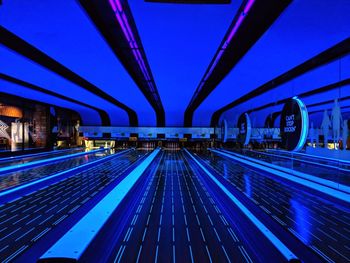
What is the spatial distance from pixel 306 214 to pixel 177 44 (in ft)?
12.5

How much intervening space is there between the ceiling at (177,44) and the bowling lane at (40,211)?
2816 mm

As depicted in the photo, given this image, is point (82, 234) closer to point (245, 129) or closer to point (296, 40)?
point (296, 40)

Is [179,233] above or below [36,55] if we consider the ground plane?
below

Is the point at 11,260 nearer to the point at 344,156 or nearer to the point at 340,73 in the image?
the point at 340,73

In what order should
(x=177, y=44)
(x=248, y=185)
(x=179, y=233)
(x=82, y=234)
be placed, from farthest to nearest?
(x=248, y=185) < (x=177, y=44) < (x=179, y=233) < (x=82, y=234)

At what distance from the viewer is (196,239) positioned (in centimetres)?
318

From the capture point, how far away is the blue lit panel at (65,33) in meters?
4.05

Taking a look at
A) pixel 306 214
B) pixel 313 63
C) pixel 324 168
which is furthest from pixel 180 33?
pixel 324 168

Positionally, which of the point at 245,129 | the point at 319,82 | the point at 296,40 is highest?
the point at 296,40

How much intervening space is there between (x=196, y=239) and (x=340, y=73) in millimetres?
6302

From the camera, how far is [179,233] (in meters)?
3.35

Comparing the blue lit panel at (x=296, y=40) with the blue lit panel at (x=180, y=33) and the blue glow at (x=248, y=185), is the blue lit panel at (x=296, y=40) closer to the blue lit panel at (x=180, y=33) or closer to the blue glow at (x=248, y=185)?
the blue lit panel at (x=180, y=33)

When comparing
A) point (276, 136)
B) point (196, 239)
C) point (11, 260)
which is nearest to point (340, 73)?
point (196, 239)

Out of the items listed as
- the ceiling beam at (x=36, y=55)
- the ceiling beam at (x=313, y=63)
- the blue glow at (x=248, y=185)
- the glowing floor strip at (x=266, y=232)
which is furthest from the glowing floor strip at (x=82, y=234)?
the ceiling beam at (x=313, y=63)
